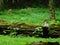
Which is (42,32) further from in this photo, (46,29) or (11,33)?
(11,33)

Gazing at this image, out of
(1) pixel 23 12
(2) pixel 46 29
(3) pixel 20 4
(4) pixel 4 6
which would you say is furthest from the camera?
(3) pixel 20 4

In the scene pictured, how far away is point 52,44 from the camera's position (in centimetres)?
1453

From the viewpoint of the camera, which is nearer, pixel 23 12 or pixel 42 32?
pixel 42 32

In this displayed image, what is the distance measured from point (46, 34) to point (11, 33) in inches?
112

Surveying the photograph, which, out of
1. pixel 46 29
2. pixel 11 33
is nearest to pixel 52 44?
pixel 46 29

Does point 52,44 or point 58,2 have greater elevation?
point 52,44

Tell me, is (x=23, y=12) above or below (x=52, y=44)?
below

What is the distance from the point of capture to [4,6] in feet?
133

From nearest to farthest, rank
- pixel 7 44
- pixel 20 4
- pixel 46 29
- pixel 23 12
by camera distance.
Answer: pixel 7 44 → pixel 46 29 → pixel 23 12 → pixel 20 4

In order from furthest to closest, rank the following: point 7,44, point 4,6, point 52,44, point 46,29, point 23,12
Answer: point 4,6, point 23,12, point 46,29, point 7,44, point 52,44

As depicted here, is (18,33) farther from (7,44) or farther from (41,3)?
(41,3)

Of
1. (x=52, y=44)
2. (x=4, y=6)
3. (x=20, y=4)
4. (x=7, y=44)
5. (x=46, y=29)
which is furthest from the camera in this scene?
Answer: (x=20, y=4)

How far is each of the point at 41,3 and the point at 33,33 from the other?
2540 centimetres

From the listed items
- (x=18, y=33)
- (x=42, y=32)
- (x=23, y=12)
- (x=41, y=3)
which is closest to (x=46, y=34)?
(x=42, y=32)
